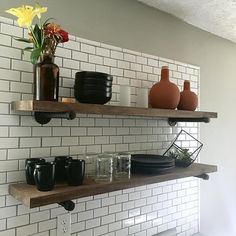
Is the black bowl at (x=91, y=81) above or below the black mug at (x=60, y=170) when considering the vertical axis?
above

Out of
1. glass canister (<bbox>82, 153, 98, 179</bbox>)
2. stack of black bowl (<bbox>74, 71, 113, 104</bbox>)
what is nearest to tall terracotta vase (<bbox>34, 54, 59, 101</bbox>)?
stack of black bowl (<bbox>74, 71, 113, 104</bbox>)

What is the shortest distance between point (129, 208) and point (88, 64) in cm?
87

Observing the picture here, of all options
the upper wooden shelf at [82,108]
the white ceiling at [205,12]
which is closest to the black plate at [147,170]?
the upper wooden shelf at [82,108]

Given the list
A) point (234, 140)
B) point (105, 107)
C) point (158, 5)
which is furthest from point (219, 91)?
point (105, 107)

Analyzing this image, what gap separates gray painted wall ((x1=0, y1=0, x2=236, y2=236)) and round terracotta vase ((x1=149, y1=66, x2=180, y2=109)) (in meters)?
0.32

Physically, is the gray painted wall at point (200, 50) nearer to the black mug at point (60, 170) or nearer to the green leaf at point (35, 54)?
the green leaf at point (35, 54)

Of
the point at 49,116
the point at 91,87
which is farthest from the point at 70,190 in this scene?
the point at 91,87

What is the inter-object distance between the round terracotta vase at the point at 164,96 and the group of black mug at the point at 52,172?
1.87 feet

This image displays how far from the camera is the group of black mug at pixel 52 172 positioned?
1037mm

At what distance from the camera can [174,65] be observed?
1861 mm

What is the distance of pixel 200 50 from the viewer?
2102mm

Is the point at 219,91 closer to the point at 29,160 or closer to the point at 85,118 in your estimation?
the point at 85,118

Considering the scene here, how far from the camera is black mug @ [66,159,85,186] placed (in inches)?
44.4

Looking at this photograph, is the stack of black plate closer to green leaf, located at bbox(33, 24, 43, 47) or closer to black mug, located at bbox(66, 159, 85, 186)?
black mug, located at bbox(66, 159, 85, 186)
